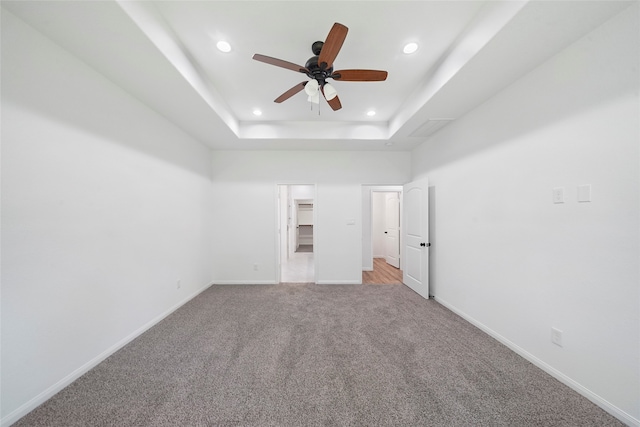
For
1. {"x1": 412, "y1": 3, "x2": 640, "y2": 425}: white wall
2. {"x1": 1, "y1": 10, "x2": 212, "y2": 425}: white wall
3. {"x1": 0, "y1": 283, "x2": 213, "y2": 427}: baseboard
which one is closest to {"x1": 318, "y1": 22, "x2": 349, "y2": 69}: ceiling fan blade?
{"x1": 412, "y1": 3, "x2": 640, "y2": 425}: white wall

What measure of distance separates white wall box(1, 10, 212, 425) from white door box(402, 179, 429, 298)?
361 cm

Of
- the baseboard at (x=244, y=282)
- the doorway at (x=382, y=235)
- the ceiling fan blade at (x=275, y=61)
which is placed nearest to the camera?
the ceiling fan blade at (x=275, y=61)

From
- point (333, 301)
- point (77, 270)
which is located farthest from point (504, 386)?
point (77, 270)

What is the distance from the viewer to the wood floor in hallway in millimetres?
4160

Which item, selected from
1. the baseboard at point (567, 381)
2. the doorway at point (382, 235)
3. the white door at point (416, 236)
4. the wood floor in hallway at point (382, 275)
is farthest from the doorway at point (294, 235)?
the baseboard at point (567, 381)

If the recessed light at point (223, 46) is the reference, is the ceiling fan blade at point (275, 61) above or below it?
below

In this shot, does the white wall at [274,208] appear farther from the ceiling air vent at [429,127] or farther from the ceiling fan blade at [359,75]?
the ceiling fan blade at [359,75]

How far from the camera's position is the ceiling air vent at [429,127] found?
112 inches

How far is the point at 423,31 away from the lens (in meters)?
1.75

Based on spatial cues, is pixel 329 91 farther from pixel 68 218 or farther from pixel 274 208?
pixel 274 208

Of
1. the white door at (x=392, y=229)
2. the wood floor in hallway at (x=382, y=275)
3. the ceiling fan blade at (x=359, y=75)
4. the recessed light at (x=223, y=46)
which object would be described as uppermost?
the recessed light at (x=223, y=46)

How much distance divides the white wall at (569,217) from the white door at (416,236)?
80 cm

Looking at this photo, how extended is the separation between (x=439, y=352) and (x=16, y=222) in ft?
10.8

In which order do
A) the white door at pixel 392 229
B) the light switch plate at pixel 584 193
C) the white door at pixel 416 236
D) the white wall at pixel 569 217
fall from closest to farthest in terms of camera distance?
the white wall at pixel 569 217 < the light switch plate at pixel 584 193 < the white door at pixel 416 236 < the white door at pixel 392 229
